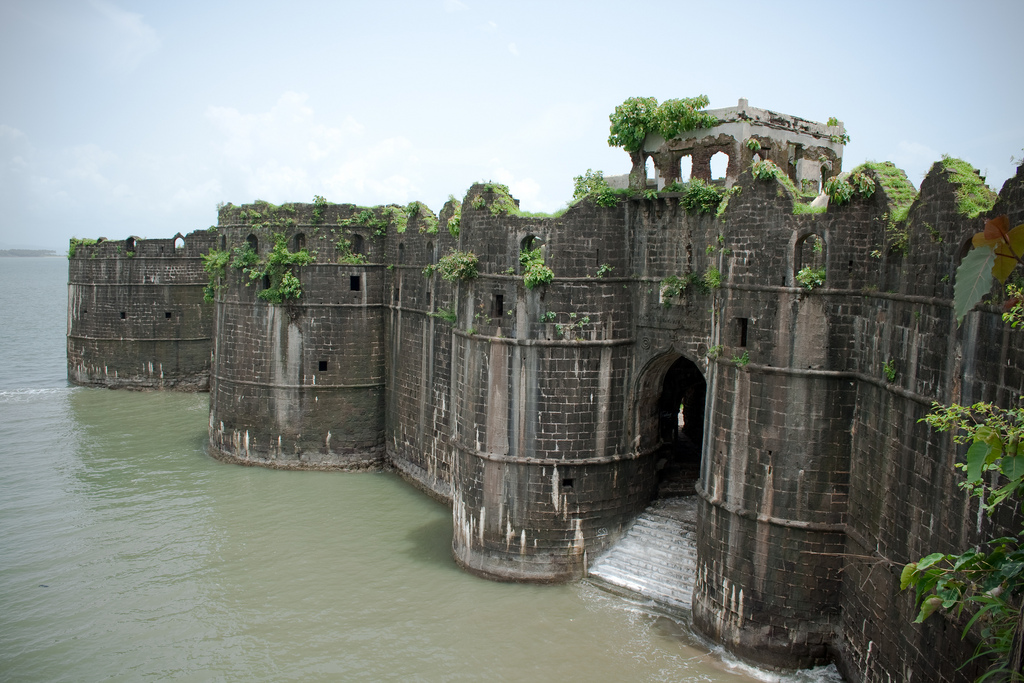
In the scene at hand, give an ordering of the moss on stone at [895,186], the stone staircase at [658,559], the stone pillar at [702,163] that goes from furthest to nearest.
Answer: the stone pillar at [702,163], the stone staircase at [658,559], the moss on stone at [895,186]

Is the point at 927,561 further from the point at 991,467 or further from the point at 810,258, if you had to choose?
the point at 810,258

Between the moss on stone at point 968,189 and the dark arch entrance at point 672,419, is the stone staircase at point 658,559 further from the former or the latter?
the moss on stone at point 968,189

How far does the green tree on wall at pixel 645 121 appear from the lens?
13.8 m

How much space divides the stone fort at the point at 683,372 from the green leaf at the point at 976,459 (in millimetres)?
2294

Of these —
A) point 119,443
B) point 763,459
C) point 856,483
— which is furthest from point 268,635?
point 119,443

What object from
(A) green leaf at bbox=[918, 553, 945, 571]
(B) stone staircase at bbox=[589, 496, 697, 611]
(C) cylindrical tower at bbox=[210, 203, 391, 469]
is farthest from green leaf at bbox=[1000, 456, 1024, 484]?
Result: (C) cylindrical tower at bbox=[210, 203, 391, 469]

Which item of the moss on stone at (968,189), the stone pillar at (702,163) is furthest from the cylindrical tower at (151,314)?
the moss on stone at (968,189)

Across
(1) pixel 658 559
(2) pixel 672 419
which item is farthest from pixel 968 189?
(2) pixel 672 419

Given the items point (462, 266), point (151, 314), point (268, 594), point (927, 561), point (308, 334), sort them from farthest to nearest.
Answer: point (151, 314), point (308, 334), point (462, 266), point (268, 594), point (927, 561)

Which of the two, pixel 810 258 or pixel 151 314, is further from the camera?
pixel 151 314

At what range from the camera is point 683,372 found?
17.7 meters

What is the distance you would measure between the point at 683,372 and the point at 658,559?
4.98m

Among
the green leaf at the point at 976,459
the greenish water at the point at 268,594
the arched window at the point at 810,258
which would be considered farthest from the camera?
the greenish water at the point at 268,594

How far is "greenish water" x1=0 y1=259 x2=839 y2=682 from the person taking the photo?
1202 cm
